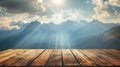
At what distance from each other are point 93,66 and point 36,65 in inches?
69.7

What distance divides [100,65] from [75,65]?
80 cm

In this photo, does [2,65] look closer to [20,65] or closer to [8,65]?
[8,65]

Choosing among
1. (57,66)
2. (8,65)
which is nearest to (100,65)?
(57,66)

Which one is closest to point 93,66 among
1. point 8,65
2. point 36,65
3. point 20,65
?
point 36,65

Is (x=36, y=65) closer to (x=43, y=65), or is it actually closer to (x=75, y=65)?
(x=43, y=65)

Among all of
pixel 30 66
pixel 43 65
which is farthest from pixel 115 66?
pixel 30 66

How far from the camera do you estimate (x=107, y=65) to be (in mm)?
6215

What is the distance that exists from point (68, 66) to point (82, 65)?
464mm

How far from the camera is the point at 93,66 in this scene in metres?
6.08

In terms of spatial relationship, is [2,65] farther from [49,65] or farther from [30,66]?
[49,65]

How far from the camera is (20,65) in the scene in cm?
618

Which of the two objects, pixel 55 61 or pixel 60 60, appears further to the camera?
pixel 60 60

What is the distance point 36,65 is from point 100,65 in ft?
6.63

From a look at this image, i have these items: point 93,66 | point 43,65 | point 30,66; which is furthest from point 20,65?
point 93,66
